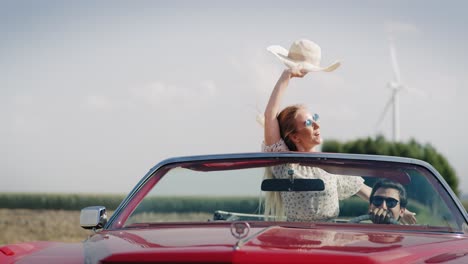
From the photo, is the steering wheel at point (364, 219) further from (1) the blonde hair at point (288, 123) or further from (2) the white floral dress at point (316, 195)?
(1) the blonde hair at point (288, 123)

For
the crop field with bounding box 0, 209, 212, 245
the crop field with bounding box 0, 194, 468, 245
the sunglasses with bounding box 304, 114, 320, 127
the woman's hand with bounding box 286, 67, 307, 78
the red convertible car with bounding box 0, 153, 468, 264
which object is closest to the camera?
the red convertible car with bounding box 0, 153, 468, 264

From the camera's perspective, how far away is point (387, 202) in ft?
18.4

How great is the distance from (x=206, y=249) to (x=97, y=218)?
1.77m

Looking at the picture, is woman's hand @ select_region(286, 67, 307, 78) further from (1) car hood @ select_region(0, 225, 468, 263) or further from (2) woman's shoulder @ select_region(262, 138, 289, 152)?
(1) car hood @ select_region(0, 225, 468, 263)

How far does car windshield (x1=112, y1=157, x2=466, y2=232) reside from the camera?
215 inches

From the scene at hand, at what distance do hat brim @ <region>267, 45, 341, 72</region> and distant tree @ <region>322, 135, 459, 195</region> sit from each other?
195 ft

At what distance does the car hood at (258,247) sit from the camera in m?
3.93

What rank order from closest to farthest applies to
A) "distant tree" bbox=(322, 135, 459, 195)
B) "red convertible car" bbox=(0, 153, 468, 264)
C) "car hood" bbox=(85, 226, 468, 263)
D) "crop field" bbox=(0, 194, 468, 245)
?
"car hood" bbox=(85, 226, 468, 263), "red convertible car" bbox=(0, 153, 468, 264), "crop field" bbox=(0, 194, 468, 245), "distant tree" bbox=(322, 135, 459, 195)

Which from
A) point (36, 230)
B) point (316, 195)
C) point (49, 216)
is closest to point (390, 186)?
point (316, 195)

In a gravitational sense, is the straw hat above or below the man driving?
above

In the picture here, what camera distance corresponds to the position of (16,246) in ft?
17.0

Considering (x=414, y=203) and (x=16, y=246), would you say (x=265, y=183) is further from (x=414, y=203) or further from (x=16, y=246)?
(x=16, y=246)

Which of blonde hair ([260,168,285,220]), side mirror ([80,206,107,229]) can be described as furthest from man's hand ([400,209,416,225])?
side mirror ([80,206,107,229])

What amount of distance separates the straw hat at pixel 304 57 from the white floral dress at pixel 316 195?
1.49 m
